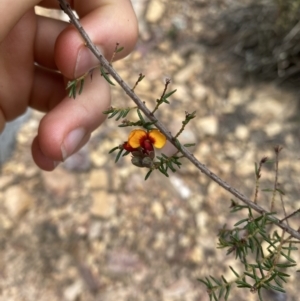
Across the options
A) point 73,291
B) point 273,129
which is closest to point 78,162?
point 73,291

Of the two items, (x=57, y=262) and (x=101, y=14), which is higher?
(x=101, y=14)

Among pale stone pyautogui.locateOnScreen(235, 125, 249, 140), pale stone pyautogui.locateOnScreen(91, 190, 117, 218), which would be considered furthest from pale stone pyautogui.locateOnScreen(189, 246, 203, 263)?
pale stone pyautogui.locateOnScreen(235, 125, 249, 140)

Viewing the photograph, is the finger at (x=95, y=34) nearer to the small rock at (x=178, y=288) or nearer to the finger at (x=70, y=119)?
the finger at (x=70, y=119)

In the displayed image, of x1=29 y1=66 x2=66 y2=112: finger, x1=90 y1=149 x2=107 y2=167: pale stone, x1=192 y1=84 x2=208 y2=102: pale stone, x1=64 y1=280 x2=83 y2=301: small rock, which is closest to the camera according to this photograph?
x1=29 y1=66 x2=66 y2=112: finger

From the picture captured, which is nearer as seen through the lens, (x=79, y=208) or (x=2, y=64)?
(x=2, y=64)

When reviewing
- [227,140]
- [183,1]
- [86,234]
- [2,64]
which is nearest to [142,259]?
[86,234]

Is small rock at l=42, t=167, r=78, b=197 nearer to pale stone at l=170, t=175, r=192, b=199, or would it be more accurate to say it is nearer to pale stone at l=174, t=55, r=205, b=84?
pale stone at l=170, t=175, r=192, b=199

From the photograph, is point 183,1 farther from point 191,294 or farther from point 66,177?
point 191,294

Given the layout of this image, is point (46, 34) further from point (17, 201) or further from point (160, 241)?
point (160, 241)
